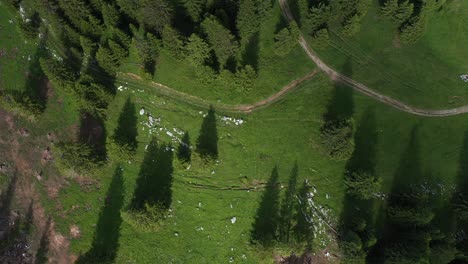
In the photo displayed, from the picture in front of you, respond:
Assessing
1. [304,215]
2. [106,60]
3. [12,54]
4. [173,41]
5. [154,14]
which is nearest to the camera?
[154,14]

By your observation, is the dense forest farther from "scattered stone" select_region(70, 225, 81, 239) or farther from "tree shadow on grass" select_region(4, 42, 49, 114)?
"scattered stone" select_region(70, 225, 81, 239)

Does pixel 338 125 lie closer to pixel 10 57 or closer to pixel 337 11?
pixel 337 11

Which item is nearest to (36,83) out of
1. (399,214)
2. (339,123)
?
(339,123)

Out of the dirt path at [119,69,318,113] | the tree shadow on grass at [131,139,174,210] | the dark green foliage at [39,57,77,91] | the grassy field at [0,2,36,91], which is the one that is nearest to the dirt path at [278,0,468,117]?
the dirt path at [119,69,318,113]

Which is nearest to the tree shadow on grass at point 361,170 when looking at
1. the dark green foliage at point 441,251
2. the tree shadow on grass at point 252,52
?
the dark green foliage at point 441,251

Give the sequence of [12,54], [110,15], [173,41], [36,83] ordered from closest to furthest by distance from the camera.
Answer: [110,15] < [173,41] < [36,83] < [12,54]

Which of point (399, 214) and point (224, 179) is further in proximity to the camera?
point (224, 179)

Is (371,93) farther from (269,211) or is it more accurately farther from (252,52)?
(269,211)
